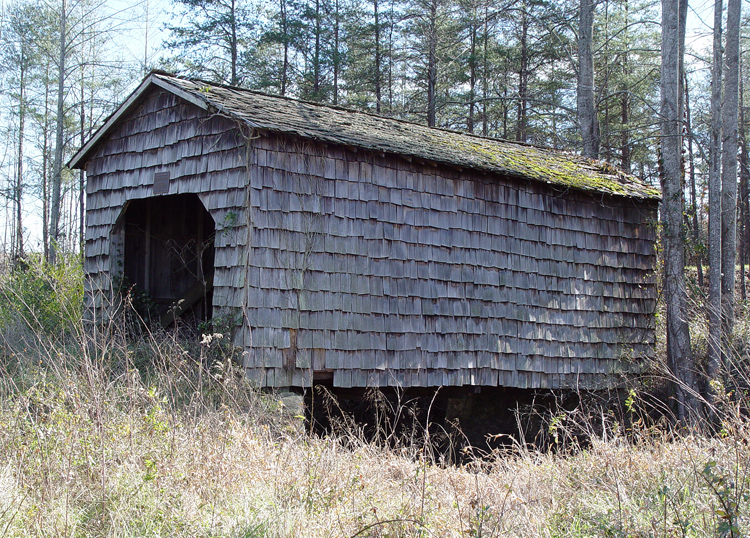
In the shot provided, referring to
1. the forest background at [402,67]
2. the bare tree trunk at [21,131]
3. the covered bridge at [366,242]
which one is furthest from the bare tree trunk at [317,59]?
the covered bridge at [366,242]

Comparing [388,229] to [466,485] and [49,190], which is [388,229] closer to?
[466,485]

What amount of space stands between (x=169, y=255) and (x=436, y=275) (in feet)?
16.8

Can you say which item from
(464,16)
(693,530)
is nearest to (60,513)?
(693,530)

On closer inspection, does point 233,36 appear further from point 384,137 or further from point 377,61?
point 384,137

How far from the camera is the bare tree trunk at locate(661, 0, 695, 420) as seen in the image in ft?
38.0

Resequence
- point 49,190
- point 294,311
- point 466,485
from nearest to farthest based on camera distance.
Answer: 1. point 466,485
2. point 294,311
3. point 49,190

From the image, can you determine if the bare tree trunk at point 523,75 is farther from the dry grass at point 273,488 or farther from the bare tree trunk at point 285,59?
the dry grass at point 273,488

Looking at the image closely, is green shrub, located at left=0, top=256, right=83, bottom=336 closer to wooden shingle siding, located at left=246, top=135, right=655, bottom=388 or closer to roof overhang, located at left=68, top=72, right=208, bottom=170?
roof overhang, located at left=68, top=72, right=208, bottom=170

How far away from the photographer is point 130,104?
9.76 meters

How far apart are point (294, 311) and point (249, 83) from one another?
16643mm

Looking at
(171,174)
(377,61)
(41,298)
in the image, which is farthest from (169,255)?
(377,61)

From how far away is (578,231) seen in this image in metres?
11.5

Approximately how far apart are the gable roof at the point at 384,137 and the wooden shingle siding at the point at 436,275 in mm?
265

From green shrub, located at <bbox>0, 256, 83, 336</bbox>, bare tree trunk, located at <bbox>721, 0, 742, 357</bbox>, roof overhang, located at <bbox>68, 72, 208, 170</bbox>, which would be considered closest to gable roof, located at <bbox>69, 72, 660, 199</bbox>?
roof overhang, located at <bbox>68, 72, 208, 170</bbox>
